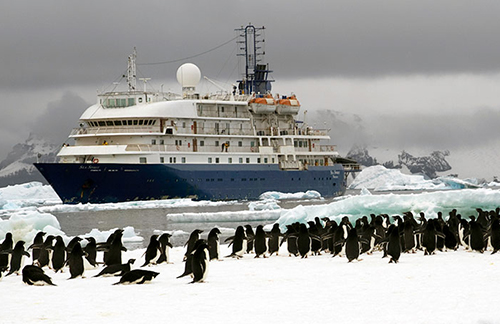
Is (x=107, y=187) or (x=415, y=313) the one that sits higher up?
(x=107, y=187)

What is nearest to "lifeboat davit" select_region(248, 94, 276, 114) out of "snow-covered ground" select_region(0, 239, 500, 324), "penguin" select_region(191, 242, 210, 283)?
"snow-covered ground" select_region(0, 239, 500, 324)

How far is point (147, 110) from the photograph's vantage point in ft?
153

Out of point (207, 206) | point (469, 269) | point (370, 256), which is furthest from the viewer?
point (207, 206)

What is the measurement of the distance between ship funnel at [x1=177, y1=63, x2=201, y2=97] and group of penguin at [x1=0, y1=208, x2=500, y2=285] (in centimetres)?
3850

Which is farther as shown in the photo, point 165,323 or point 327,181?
point 327,181

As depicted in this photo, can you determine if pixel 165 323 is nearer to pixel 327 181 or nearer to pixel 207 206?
pixel 207 206

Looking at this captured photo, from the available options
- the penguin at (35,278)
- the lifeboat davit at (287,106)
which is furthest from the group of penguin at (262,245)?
the lifeboat davit at (287,106)

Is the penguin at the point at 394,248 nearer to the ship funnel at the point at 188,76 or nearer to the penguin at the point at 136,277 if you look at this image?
the penguin at the point at 136,277

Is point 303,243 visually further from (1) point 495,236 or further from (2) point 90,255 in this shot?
(2) point 90,255

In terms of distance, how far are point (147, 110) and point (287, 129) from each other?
1284 centimetres

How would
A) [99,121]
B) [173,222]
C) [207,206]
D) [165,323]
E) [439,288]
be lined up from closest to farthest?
[165,323]
[439,288]
[173,222]
[207,206]
[99,121]

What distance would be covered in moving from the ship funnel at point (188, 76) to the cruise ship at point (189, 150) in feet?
0.23

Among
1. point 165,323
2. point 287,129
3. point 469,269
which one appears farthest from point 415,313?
point 287,129

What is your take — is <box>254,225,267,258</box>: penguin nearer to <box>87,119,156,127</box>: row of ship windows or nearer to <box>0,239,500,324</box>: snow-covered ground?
<box>0,239,500,324</box>: snow-covered ground
